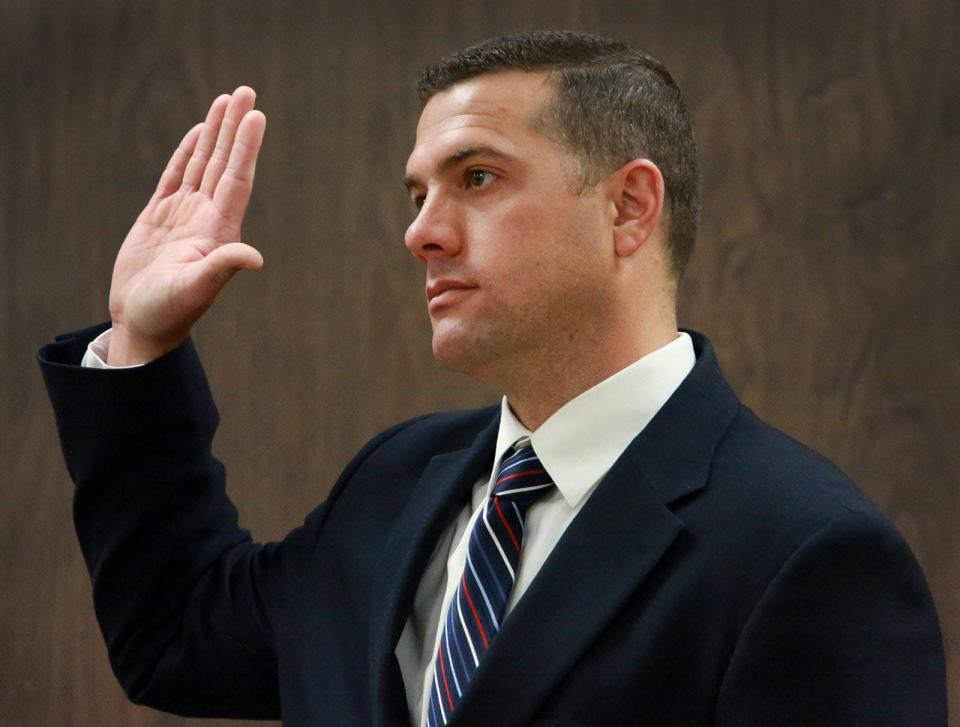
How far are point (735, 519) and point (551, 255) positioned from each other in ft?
0.97

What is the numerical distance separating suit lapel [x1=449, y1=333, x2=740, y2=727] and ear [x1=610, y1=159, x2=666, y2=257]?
19 cm

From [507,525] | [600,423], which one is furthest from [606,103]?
[507,525]

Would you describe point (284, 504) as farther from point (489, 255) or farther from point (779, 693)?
point (779, 693)

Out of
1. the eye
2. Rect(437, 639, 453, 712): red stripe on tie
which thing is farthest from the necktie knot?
the eye

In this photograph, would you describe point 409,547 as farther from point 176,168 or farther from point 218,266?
point 176,168

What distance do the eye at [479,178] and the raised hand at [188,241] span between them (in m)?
0.22

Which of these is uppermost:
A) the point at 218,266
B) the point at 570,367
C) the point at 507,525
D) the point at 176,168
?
the point at 176,168

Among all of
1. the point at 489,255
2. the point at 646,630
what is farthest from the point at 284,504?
the point at 646,630

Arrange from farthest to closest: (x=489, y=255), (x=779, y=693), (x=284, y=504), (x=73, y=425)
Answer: (x=284, y=504) < (x=73, y=425) < (x=489, y=255) < (x=779, y=693)

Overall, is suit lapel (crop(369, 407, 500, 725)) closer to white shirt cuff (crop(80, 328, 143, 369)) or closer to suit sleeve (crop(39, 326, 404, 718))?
suit sleeve (crop(39, 326, 404, 718))

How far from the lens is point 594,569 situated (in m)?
1.08

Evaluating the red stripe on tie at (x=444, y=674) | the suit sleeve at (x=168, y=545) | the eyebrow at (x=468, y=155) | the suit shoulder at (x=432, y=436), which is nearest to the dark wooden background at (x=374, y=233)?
the suit shoulder at (x=432, y=436)

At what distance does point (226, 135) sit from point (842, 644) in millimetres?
810

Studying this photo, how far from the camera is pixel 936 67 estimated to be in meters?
1.64
